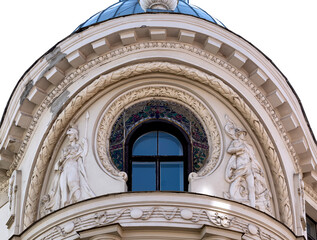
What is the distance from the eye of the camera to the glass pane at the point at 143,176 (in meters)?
17.7

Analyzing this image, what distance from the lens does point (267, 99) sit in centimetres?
1875

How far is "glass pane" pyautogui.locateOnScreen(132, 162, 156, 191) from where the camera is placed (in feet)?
58.0

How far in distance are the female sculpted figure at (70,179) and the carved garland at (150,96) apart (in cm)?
36

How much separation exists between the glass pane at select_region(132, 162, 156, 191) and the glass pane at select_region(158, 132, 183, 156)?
339 mm

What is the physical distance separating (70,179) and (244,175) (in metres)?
3.13

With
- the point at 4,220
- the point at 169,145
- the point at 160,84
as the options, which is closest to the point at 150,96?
the point at 160,84

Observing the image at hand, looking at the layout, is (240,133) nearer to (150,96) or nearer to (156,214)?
(150,96)

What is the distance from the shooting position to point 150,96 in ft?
60.4

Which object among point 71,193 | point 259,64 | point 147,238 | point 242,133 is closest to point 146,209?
point 147,238

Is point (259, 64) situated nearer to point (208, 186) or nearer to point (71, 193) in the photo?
point (208, 186)

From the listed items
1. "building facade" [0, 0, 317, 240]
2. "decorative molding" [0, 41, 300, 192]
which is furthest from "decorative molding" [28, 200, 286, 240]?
"decorative molding" [0, 41, 300, 192]

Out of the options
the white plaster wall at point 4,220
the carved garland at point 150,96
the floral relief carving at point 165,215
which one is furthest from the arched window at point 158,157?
the white plaster wall at point 4,220

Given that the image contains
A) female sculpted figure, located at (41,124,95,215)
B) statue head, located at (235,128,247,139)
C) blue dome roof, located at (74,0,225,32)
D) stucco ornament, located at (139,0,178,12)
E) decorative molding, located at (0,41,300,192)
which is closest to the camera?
female sculpted figure, located at (41,124,95,215)

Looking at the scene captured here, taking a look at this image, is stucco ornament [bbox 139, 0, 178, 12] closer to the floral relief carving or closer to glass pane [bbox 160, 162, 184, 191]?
glass pane [bbox 160, 162, 184, 191]
